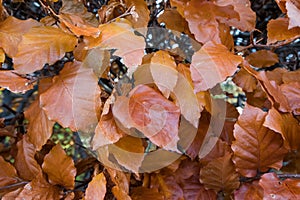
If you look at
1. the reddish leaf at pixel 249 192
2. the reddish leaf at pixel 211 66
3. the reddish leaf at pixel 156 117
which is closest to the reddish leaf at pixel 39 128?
the reddish leaf at pixel 156 117

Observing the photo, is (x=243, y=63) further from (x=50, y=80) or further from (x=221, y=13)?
(x=50, y=80)

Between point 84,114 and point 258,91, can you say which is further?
point 258,91

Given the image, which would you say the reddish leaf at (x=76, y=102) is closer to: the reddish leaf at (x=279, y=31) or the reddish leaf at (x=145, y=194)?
the reddish leaf at (x=145, y=194)

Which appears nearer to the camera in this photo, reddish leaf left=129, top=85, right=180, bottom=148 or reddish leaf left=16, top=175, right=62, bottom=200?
reddish leaf left=129, top=85, right=180, bottom=148

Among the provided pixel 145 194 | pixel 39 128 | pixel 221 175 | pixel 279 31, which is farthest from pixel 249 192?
pixel 39 128

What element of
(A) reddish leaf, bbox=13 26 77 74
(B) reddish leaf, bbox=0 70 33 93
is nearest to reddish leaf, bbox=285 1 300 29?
(A) reddish leaf, bbox=13 26 77 74

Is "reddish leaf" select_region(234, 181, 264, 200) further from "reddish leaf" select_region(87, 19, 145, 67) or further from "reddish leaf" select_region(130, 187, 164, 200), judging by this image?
"reddish leaf" select_region(87, 19, 145, 67)

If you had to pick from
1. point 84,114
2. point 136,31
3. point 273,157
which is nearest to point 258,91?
point 273,157
